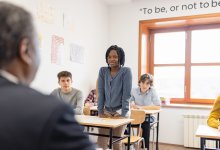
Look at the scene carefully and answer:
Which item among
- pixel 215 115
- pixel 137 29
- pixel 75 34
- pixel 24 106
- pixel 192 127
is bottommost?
pixel 192 127

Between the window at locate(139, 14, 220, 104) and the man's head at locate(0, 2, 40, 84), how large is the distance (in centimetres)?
457

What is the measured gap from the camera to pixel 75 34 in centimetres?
428

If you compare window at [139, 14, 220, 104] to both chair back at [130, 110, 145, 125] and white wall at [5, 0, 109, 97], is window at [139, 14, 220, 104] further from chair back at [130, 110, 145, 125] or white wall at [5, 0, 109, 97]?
chair back at [130, 110, 145, 125]

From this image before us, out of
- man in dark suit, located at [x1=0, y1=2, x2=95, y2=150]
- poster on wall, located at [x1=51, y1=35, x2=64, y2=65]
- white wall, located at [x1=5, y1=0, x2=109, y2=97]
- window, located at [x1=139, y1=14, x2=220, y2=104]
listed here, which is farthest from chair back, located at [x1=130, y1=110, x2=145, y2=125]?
man in dark suit, located at [x1=0, y1=2, x2=95, y2=150]

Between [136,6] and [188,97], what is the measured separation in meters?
2.10

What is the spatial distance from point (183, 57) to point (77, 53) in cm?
219

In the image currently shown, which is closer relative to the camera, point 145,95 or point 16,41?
point 16,41

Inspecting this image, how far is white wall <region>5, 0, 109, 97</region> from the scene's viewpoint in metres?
3.48

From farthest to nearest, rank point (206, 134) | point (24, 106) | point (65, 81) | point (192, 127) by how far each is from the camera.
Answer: point (192, 127)
point (65, 81)
point (206, 134)
point (24, 106)

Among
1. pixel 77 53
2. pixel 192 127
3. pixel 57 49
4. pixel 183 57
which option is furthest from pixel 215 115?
pixel 183 57

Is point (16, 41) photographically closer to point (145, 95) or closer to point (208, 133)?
point (208, 133)

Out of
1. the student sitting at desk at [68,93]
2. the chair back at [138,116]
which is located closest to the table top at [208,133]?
the chair back at [138,116]

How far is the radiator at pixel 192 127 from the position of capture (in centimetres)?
459

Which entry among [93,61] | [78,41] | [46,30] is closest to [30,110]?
[46,30]
